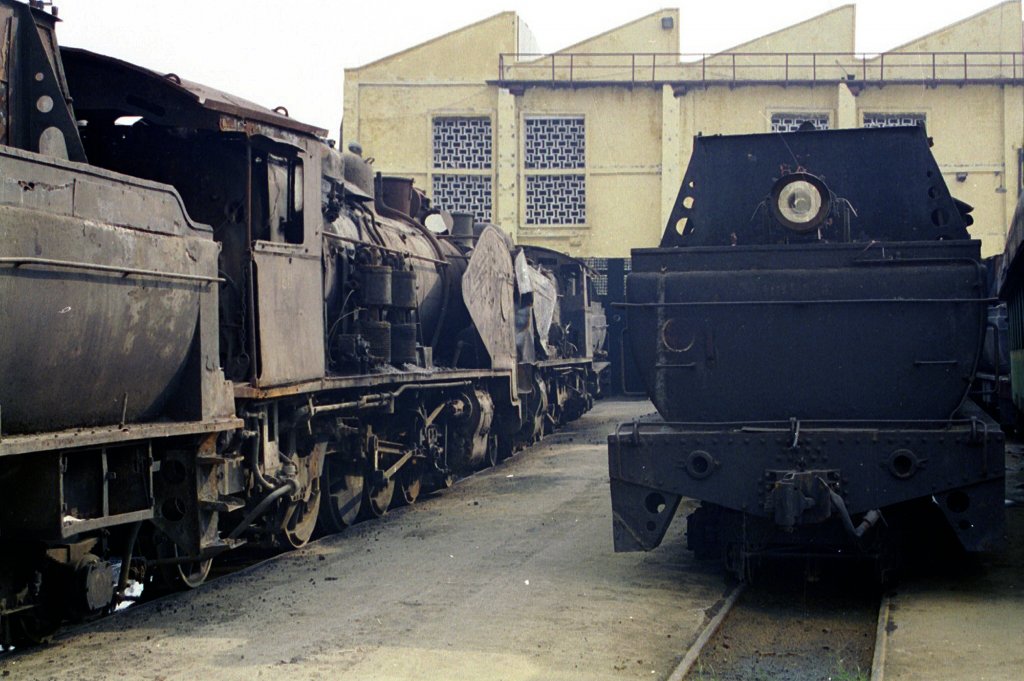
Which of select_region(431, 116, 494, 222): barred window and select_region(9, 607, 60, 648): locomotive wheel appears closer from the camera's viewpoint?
select_region(9, 607, 60, 648): locomotive wheel

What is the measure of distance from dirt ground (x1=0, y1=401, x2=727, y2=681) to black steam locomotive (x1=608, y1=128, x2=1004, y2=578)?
2.26 ft

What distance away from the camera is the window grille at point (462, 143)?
116 ft

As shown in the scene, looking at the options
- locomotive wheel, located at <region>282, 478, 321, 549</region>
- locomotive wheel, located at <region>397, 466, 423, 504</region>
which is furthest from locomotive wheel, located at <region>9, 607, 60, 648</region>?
locomotive wheel, located at <region>397, 466, 423, 504</region>

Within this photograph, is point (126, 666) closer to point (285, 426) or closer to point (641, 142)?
point (285, 426)

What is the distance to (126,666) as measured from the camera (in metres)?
5.75

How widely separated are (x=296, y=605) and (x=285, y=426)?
1.70 meters

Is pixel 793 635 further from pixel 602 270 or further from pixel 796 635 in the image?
pixel 602 270

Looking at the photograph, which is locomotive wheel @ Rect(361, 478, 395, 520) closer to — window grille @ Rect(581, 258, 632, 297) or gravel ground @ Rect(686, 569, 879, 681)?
gravel ground @ Rect(686, 569, 879, 681)

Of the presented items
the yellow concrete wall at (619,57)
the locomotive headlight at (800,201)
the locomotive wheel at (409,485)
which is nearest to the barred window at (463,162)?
the yellow concrete wall at (619,57)

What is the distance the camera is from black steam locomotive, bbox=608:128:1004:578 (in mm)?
6602

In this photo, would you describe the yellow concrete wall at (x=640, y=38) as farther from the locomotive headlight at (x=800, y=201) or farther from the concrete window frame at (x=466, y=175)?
the locomotive headlight at (x=800, y=201)

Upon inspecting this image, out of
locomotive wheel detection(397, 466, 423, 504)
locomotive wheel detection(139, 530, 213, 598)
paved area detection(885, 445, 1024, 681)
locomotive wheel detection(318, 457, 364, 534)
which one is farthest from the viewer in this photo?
locomotive wheel detection(397, 466, 423, 504)

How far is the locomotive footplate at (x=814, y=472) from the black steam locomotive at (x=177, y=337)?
2.55m

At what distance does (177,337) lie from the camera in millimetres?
6523
